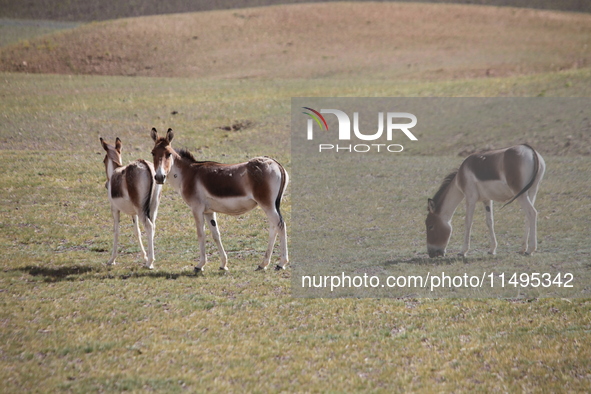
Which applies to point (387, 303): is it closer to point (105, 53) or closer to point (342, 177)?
point (342, 177)

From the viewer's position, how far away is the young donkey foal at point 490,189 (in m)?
14.5

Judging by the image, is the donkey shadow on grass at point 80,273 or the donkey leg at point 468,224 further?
the donkey leg at point 468,224

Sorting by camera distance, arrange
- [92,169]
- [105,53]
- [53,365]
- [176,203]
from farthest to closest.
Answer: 1. [105,53]
2. [92,169]
3. [176,203]
4. [53,365]

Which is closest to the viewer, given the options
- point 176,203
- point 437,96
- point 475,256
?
point 475,256

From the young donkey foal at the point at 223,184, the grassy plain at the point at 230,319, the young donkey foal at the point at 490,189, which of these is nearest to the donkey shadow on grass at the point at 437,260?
the young donkey foal at the point at 490,189

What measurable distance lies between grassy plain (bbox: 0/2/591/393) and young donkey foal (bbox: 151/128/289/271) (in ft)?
4.60

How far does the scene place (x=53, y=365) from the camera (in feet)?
31.0

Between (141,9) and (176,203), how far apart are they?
55.3 metres

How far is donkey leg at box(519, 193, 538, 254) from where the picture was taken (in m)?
14.4

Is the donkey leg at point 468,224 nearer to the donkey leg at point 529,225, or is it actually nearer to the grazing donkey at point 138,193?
the donkey leg at point 529,225

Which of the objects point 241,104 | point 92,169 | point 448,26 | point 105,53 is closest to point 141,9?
point 105,53

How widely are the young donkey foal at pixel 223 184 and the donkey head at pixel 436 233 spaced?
3682 mm

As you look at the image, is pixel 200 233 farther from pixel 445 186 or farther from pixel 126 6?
pixel 126 6

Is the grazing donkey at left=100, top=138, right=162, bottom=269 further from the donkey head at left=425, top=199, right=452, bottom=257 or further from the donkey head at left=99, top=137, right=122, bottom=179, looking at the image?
the donkey head at left=425, top=199, right=452, bottom=257
